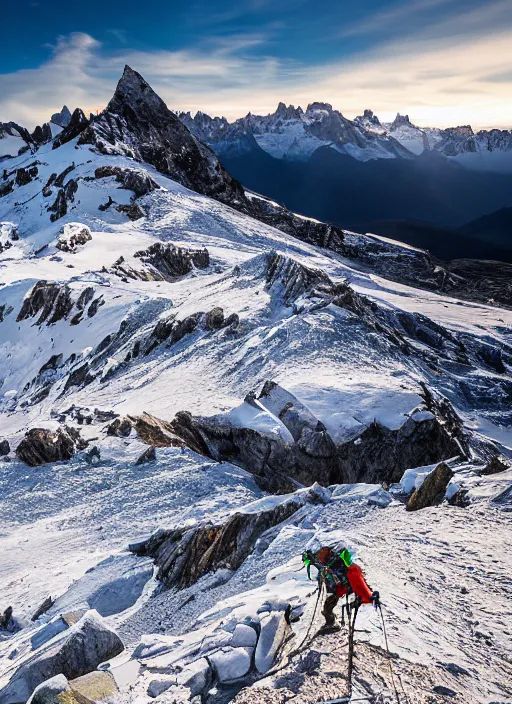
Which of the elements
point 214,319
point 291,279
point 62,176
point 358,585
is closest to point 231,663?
point 358,585

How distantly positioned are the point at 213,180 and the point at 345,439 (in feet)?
339

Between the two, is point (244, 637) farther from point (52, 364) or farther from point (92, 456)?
point (52, 364)

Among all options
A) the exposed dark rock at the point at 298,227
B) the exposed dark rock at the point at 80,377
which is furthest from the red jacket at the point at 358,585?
the exposed dark rock at the point at 298,227

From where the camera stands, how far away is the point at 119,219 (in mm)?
78875

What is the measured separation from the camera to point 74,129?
10706cm

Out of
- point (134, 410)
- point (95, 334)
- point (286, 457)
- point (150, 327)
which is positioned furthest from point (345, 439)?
point (95, 334)

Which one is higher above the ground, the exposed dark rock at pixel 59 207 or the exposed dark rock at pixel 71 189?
the exposed dark rock at pixel 71 189

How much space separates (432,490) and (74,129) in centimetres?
11383

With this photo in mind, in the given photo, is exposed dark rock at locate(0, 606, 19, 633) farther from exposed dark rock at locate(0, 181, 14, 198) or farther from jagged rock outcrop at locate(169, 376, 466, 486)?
exposed dark rock at locate(0, 181, 14, 198)

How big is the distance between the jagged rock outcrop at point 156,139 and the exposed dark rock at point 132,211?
2340 cm

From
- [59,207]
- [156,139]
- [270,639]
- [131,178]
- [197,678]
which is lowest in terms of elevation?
[197,678]

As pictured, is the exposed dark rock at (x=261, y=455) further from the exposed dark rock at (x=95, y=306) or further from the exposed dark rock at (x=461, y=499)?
the exposed dark rock at (x=95, y=306)

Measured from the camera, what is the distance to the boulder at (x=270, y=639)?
23.9 feet

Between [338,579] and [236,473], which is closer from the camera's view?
[338,579]
